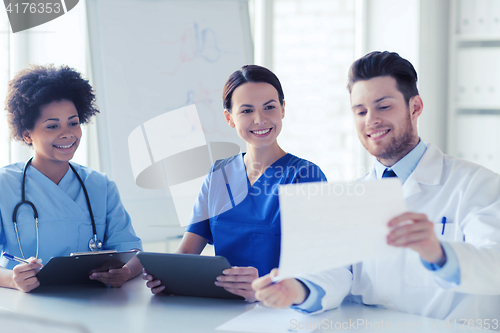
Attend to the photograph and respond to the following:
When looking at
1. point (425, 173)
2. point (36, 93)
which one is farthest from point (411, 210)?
point (36, 93)

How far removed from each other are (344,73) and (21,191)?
2.22 m

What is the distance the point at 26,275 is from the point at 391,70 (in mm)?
1168

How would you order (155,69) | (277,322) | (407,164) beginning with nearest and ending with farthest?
(277,322) < (407,164) < (155,69)

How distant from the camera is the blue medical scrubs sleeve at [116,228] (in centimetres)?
159

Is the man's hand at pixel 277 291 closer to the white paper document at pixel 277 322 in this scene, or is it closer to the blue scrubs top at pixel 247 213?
the white paper document at pixel 277 322

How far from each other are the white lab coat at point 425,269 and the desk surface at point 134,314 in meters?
0.07

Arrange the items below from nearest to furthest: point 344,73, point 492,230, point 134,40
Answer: point 492,230
point 134,40
point 344,73

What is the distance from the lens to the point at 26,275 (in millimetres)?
1246

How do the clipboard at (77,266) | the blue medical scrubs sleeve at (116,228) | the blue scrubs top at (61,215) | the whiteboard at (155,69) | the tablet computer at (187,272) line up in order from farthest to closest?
1. the whiteboard at (155,69)
2. the blue medical scrubs sleeve at (116,228)
3. the blue scrubs top at (61,215)
4. the clipboard at (77,266)
5. the tablet computer at (187,272)

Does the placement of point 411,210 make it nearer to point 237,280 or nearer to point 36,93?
point 237,280

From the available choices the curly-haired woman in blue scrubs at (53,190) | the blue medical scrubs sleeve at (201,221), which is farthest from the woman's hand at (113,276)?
the blue medical scrubs sleeve at (201,221)

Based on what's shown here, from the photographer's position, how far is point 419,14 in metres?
2.74

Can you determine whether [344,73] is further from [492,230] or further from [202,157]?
[492,230]

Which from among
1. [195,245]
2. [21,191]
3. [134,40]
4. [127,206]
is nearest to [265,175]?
[195,245]
